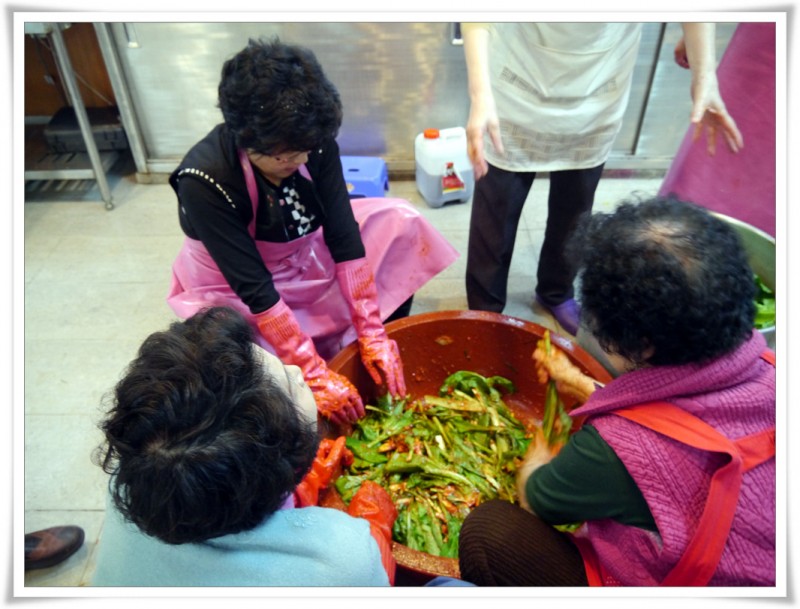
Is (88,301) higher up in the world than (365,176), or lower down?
lower down

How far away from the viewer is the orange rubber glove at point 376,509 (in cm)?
115

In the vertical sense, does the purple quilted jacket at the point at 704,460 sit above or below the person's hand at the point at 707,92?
below

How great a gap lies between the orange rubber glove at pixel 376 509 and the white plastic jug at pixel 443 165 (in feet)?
5.34

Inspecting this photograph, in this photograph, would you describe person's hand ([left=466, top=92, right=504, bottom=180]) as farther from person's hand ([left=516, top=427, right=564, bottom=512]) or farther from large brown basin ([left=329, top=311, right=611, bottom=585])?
person's hand ([left=516, top=427, right=564, bottom=512])

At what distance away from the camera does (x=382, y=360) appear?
1.47 meters

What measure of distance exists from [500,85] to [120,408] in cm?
127

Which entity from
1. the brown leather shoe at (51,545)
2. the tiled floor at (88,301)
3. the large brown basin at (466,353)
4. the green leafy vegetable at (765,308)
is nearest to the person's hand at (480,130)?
the large brown basin at (466,353)

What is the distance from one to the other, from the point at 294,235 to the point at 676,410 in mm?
1014

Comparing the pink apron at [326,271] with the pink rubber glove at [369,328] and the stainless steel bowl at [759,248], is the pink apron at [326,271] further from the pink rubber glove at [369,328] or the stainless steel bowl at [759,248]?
the stainless steel bowl at [759,248]

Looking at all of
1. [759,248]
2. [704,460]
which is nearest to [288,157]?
[704,460]

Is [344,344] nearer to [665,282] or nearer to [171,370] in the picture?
[171,370]

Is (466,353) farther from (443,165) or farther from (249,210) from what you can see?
(443,165)

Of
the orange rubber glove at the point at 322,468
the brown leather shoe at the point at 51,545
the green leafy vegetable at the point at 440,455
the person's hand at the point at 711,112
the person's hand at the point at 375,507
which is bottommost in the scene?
the brown leather shoe at the point at 51,545
